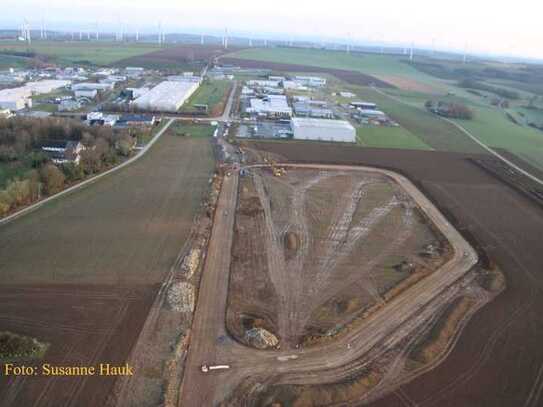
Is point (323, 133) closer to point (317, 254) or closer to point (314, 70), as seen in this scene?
point (317, 254)

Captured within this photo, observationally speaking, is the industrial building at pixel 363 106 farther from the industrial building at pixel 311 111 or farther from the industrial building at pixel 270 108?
the industrial building at pixel 270 108

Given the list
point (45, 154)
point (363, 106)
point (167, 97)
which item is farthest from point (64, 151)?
point (363, 106)

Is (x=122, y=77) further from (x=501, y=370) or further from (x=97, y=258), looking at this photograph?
(x=501, y=370)

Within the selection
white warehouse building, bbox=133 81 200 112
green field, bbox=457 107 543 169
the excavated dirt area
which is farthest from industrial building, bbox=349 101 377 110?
the excavated dirt area

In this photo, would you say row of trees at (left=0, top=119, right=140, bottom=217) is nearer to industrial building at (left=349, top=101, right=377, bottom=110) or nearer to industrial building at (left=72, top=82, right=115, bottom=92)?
industrial building at (left=72, top=82, right=115, bottom=92)

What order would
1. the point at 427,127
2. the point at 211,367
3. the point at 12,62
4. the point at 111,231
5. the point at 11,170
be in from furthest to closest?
the point at 12,62 → the point at 427,127 → the point at 11,170 → the point at 111,231 → the point at 211,367

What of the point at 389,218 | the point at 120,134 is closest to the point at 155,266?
the point at 389,218
